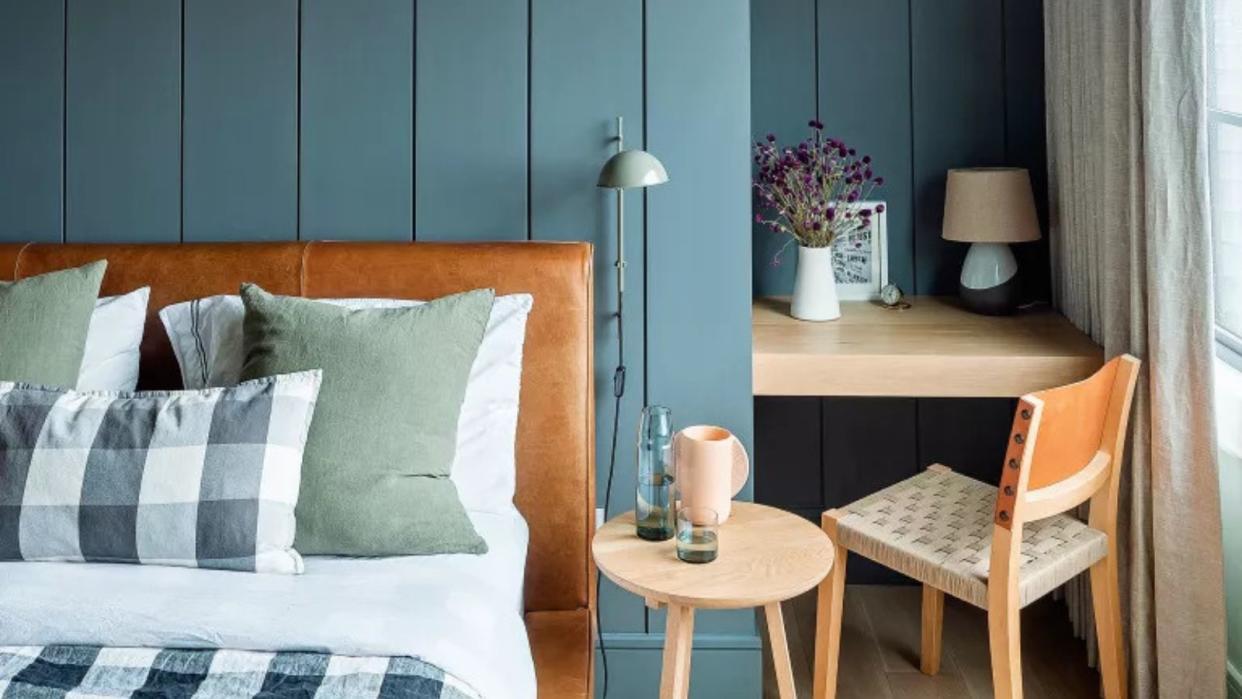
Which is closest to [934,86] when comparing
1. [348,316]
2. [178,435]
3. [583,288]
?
[583,288]

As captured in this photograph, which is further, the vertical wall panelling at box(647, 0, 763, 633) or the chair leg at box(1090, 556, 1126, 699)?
the vertical wall panelling at box(647, 0, 763, 633)

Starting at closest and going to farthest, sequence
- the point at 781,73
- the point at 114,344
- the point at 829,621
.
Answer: the point at 114,344 < the point at 829,621 < the point at 781,73

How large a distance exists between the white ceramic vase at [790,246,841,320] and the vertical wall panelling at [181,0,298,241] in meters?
1.19

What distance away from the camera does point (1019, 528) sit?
2.37 meters

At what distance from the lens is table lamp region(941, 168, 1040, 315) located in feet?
10.2

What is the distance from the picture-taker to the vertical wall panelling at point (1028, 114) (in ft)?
10.8

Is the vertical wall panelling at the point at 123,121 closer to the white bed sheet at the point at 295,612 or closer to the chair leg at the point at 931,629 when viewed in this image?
the white bed sheet at the point at 295,612

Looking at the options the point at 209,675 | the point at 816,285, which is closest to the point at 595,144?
the point at 816,285

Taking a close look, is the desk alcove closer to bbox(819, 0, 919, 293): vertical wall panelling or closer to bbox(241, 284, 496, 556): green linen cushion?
bbox(819, 0, 919, 293): vertical wall panelling

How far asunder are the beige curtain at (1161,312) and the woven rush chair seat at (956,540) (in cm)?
17

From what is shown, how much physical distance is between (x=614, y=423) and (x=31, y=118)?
1445 mm

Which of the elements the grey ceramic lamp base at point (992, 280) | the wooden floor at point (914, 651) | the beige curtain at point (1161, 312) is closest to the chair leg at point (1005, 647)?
the beige curtain at point (1161, 312)

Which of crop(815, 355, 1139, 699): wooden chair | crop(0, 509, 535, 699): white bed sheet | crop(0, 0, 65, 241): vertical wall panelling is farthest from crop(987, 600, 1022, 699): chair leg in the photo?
crop(0, 0, 65, 241): vertical wall panelling

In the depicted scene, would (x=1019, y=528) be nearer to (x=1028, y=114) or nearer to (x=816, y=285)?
(x=816, y=285)
